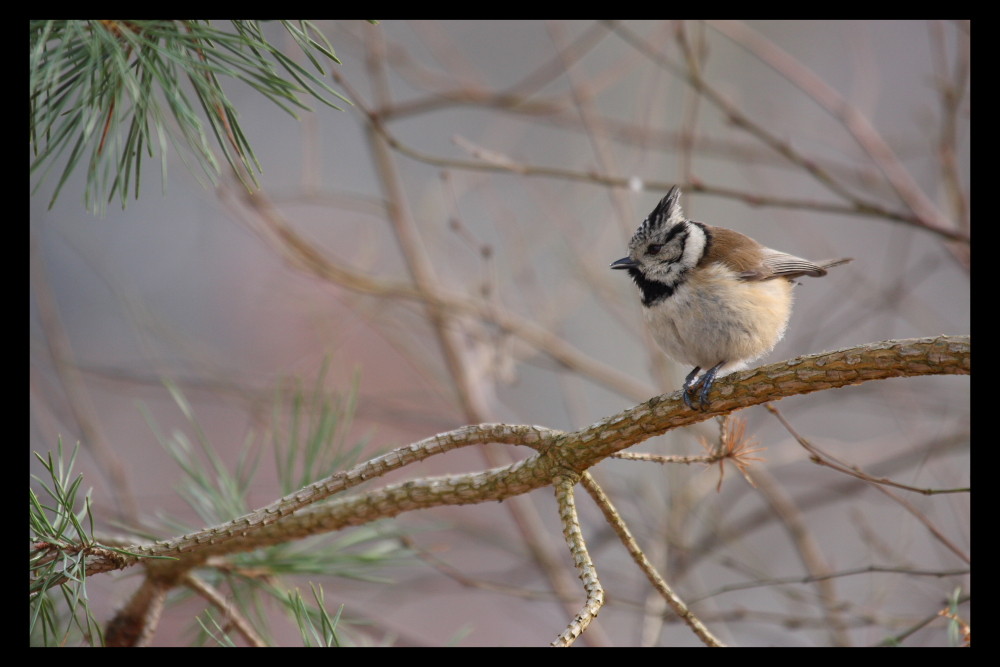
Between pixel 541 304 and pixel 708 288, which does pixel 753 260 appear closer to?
pixel 708 288

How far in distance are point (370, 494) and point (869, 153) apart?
1.75 metres

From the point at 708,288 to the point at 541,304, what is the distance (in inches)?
61.1

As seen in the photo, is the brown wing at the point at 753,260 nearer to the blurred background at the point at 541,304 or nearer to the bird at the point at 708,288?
the bird at the point at 708,288

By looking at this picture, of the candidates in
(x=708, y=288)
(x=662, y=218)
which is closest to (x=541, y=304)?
(x=662, y=218)

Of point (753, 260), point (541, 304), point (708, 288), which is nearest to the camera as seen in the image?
point (708, 288)

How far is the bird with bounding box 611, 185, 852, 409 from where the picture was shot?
1.84 meters

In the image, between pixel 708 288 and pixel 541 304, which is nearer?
pixel 708 288

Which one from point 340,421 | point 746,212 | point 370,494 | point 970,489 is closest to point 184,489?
point 340,421

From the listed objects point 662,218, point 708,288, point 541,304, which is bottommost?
point 708,288

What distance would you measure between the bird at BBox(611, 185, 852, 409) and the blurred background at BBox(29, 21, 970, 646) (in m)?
0.13

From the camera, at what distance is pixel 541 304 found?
11.1 feet

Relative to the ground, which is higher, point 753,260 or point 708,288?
point 753,260
